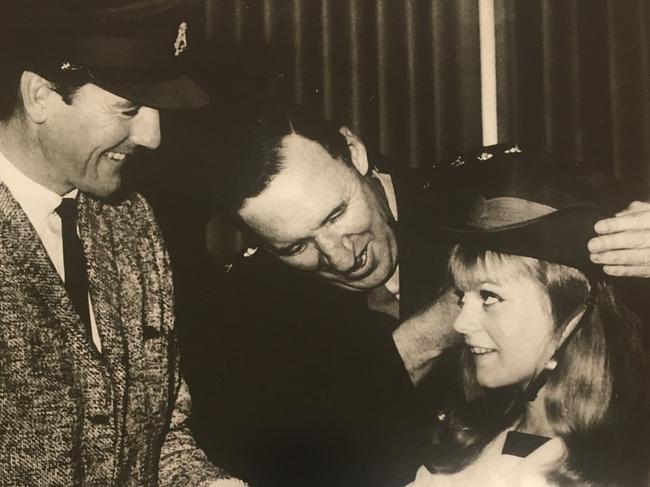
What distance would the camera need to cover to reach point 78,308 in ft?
6.34

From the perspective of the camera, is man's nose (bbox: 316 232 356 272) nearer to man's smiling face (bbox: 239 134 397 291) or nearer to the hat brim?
man's smiling face (bbox: 239 134 397 291)

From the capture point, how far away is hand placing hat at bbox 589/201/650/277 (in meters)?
2.21

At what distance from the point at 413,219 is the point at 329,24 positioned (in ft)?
1.90

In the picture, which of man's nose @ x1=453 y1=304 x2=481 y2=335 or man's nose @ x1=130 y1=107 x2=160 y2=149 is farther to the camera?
man's nose @ x1=453 y1=304 x2=481 y2=335

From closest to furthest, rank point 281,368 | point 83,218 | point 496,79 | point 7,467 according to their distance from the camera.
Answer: point 7,467, point 83,218, point 281,368, point 496,79

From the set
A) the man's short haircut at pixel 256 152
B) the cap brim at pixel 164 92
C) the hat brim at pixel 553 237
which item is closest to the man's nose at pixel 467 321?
the hat brim at pixel 553 237

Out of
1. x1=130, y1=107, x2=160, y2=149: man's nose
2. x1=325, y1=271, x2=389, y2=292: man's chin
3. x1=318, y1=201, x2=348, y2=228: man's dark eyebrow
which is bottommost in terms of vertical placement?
x1=325, y1=271, x2=389, y2=292: man's chin

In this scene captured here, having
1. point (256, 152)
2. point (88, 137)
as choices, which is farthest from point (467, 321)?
point (88, 137)

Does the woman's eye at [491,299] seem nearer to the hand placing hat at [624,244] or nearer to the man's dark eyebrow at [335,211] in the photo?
the hand placing hat at [624,244]

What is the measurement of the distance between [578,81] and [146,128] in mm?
1196

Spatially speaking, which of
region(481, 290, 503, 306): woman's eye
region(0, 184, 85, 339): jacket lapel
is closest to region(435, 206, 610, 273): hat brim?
region(481, 290, 503, 306): woman's eye

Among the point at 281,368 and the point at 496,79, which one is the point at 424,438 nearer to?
the point at 281,368

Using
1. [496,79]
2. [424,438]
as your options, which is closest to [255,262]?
[424,438]

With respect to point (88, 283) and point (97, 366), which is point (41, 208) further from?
point (97, 366)
